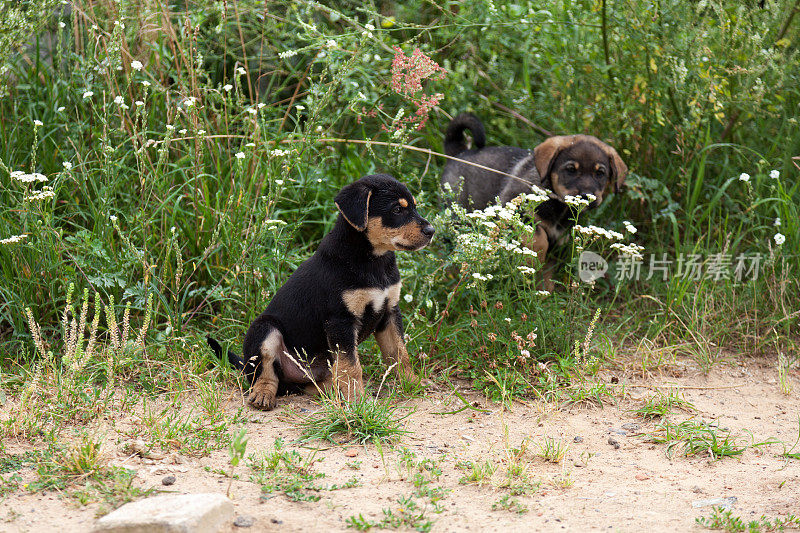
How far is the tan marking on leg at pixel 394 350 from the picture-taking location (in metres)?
4.59

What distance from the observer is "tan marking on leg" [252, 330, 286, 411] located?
439cm

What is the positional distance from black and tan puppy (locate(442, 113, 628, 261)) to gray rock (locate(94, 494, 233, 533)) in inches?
108

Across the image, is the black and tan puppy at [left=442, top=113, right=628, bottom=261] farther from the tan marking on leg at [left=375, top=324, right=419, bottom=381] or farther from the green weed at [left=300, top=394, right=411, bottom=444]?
the green weed at [left=300, top=394, right=411, bottom=444]

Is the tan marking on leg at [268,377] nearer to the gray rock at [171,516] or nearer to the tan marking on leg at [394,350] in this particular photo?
the tan marking on leg at [394,350]

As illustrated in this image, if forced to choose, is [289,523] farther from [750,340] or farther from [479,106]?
[479,106]

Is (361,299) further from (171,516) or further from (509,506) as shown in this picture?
(171,516)

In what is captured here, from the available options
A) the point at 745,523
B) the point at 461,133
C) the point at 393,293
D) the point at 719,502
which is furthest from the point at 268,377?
the point at 461,133

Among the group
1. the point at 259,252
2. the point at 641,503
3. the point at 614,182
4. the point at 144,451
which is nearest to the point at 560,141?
the point at 614,182

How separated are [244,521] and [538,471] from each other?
4.43ft

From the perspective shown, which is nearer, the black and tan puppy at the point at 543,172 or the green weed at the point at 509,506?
the green weed at the point at 509,506

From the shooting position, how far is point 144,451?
375 centimetres

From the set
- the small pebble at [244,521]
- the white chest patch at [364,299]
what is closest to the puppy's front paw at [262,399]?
the white chest patch at [364,299]

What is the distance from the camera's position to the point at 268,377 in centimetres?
448

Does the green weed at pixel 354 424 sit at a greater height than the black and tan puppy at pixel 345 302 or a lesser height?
lesser
